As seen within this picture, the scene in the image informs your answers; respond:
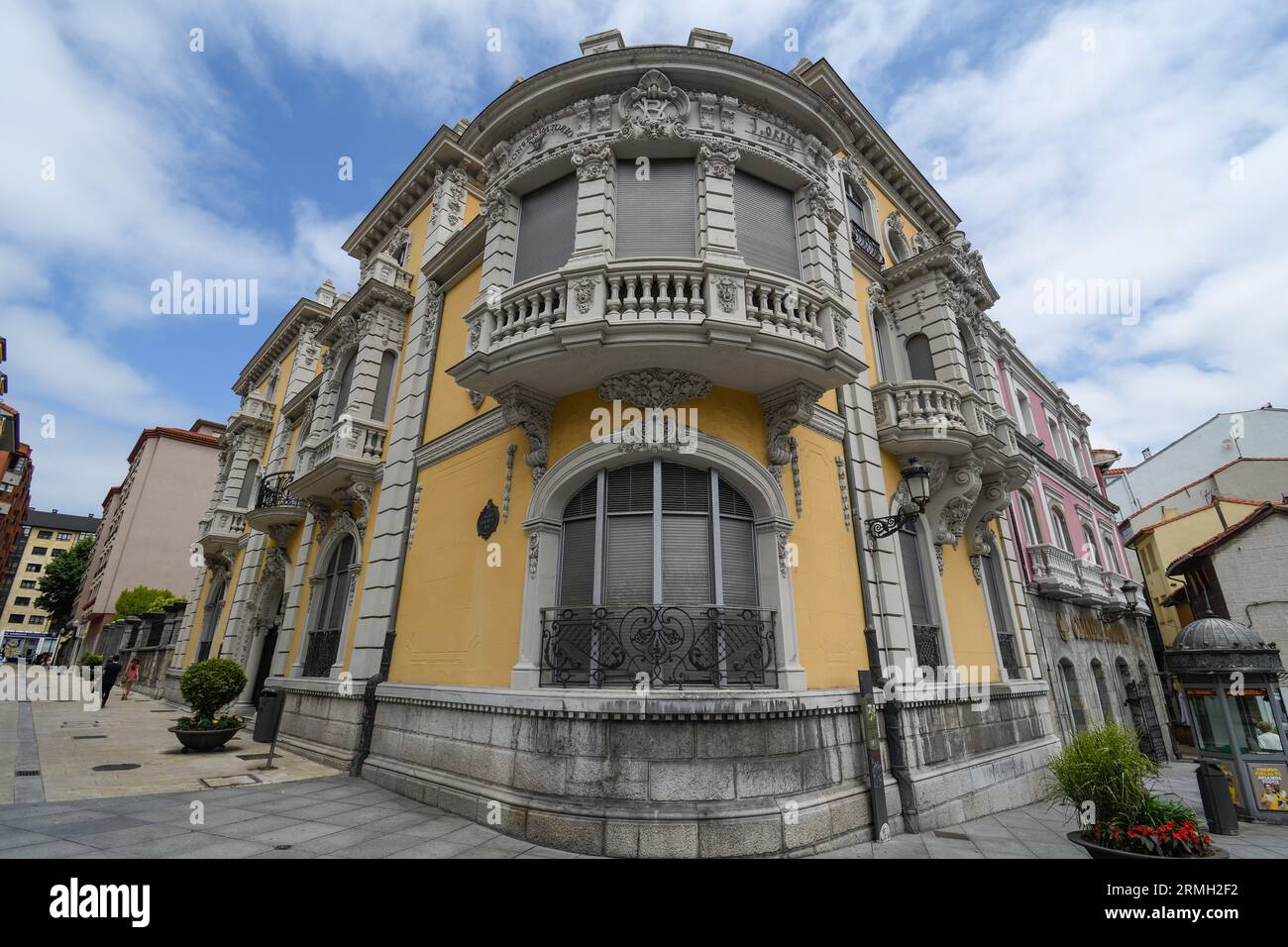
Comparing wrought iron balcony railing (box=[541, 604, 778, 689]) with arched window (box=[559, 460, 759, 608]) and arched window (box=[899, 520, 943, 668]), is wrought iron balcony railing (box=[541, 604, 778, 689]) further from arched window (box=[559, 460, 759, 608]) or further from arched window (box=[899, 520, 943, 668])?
arched window (box=[899, 520, 943, 668])

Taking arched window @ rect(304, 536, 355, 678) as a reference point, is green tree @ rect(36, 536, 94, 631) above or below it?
above

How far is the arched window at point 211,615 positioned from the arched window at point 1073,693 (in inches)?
1091

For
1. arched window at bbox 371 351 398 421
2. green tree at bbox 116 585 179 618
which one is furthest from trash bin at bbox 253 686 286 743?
green tree at bbox 116 585 179 618

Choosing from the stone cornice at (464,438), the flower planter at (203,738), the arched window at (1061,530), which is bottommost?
the flower planter at (203,738)

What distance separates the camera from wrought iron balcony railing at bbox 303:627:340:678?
12.3m

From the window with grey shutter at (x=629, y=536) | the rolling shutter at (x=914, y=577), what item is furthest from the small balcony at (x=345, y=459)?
the rolling shutter at (x=914, y=577)

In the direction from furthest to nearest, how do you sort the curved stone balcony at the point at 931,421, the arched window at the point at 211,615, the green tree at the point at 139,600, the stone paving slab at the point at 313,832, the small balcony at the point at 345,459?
the green tree at the point at 139,600
the arched window at the point at 211,615
the small balcony at the point at 345,459
the curved stone balcony at the point at 931,421
the stone paving slab at the point at 313,832

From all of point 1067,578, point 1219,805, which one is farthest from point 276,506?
point 1067,578

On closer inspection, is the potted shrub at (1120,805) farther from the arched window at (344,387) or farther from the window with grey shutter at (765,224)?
the arched window at (344,387)

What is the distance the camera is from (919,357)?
12914mm

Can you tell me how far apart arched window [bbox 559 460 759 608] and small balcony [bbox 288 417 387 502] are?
22.9 ft

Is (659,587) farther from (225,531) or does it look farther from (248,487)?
(248,487)

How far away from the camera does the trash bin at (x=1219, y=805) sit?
8.35 meters

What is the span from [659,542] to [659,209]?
5.48 m
